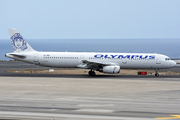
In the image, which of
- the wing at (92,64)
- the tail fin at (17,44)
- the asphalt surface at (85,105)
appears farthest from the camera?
the tail fin at (17,44)

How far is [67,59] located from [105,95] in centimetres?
1761

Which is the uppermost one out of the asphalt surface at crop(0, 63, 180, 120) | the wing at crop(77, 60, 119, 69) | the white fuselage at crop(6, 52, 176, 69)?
the white fuselage at crop(6, 52, 176, 69)

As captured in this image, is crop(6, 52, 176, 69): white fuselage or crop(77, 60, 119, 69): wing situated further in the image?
crop(6, 52, 176, 69): white fuselage

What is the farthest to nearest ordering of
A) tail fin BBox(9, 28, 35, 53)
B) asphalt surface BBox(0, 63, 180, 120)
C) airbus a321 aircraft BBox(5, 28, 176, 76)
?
tail fin BBox(9, 28, 35, 53), airbus a321 aircraft BBox(5, 28, 176, 76), asphalt surface BBox(0, 63, 180, 120)

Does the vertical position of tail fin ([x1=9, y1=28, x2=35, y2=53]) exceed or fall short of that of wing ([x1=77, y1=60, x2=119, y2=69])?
it exceeds it

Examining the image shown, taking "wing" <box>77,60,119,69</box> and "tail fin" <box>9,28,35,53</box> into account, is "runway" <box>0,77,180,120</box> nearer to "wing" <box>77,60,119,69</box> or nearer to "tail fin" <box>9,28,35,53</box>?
"wing" <box>77,60,119,69</box>

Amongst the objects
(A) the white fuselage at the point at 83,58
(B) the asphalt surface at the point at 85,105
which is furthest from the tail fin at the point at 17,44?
(B) the asphalt surface at the point at 85,105

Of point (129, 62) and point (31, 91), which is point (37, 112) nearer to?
point (31, 91)

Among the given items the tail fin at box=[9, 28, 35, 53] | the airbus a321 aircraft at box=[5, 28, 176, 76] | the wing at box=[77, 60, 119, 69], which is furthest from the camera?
the tail fin at box=[9, 28, 35, 53]

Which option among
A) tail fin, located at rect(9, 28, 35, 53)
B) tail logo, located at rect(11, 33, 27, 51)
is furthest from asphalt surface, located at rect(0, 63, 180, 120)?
tail logo, located at rect(11, 33, 27, 51)

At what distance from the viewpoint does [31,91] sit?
78.6ft

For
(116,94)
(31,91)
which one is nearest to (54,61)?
(31,91)

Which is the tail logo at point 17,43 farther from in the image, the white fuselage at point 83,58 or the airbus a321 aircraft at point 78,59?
the white fuselage at point 83,58

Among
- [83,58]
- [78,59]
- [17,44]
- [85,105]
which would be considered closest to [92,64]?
[83,58]
